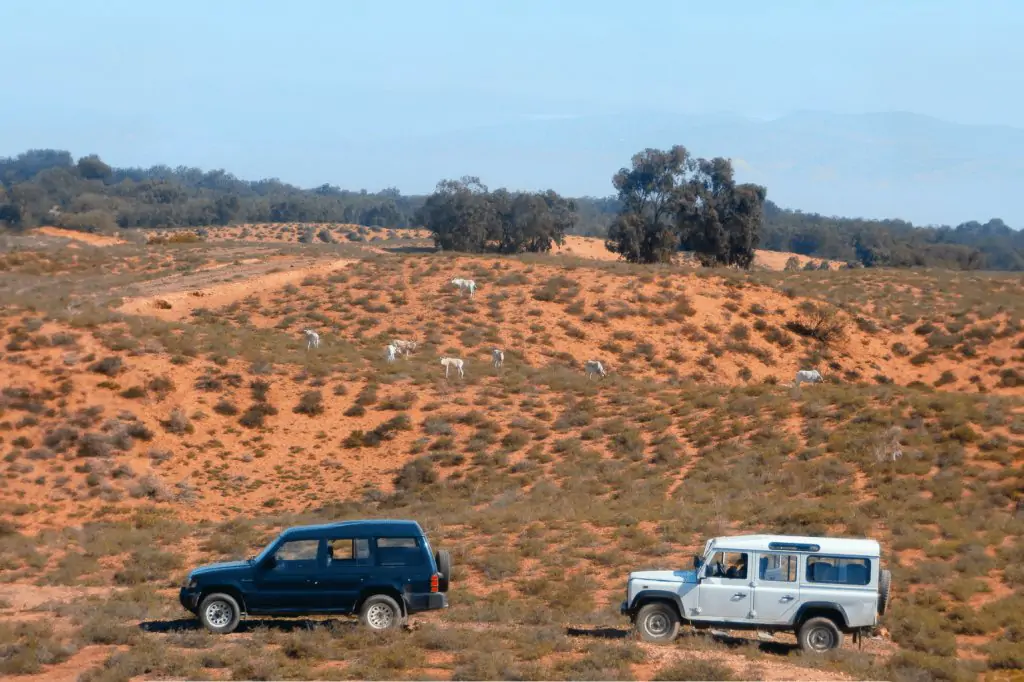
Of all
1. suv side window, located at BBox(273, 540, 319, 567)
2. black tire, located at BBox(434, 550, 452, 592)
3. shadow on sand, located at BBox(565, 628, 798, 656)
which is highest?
suv side window, located at BBox(273, 540, 319, 567)

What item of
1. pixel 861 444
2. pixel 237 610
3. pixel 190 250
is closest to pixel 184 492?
pixel 237 610

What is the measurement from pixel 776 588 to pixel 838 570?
95 cm

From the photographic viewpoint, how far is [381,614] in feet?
54.1

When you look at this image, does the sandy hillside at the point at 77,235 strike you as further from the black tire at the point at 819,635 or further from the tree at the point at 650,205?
the black tire at the point at 819,635

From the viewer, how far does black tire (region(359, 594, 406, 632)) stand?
16406 millimetres

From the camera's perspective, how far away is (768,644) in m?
16.6

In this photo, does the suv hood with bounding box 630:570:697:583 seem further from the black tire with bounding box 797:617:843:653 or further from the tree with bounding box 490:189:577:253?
the tree with bounding box 490:189:577:253

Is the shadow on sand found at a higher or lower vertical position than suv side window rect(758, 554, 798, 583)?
lower

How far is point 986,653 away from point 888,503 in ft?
29.2

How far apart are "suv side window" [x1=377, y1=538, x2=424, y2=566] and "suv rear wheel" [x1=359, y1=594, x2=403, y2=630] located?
0.54m

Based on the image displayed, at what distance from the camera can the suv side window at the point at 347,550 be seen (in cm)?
1661

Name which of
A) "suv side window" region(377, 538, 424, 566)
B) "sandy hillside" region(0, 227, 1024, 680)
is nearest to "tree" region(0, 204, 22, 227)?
"sandy hillside" region(0, 227, 1024, 680)

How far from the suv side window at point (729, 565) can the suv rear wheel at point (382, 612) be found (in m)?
4.79

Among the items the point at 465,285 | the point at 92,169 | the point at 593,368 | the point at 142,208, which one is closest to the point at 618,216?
the point at 465,285
